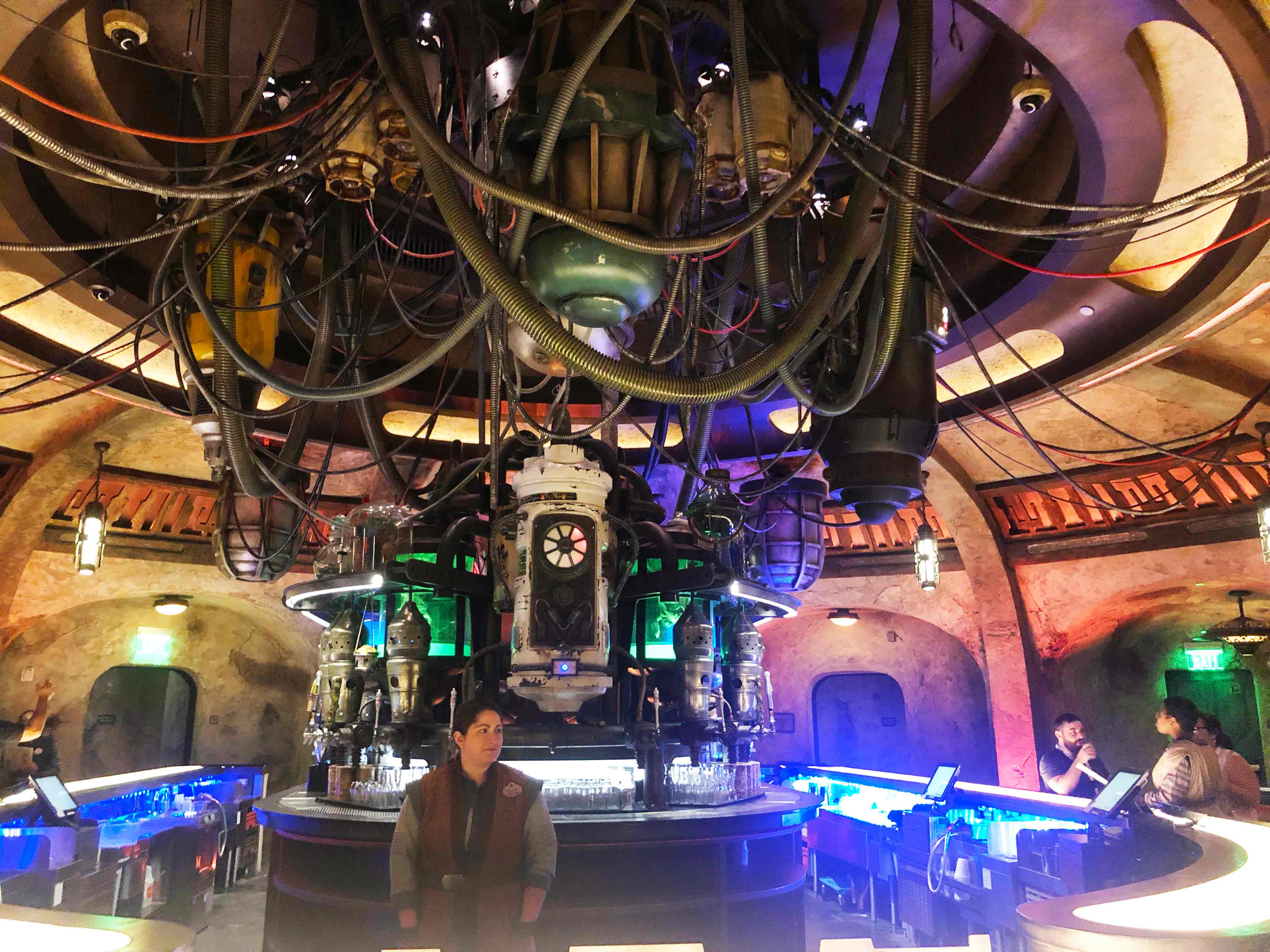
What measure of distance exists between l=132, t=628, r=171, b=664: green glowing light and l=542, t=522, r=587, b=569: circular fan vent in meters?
10.1

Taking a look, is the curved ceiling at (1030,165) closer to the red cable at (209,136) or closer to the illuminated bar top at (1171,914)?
the red cable at (209,136)

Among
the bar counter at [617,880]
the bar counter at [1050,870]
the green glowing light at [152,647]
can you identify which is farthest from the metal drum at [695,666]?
the green glowing light at [152,647]

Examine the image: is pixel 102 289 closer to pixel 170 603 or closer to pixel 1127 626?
pixel 170 603

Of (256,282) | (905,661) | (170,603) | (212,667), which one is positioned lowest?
(212,667)

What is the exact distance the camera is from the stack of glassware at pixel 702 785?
6.18m

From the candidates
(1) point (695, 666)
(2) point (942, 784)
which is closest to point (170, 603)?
(1) point (695, 666)

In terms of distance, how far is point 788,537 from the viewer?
8.41 m

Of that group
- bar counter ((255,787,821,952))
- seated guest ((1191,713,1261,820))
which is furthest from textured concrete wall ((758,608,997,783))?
bar counter ((255,787,821,952))

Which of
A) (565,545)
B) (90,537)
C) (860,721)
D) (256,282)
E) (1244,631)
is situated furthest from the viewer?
(860,721)

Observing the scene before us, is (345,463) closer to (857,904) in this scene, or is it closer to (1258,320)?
(857,904)

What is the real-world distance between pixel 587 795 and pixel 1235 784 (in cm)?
432

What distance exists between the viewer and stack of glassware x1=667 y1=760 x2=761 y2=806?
6.18m

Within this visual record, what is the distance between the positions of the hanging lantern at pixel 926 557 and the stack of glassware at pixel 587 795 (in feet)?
15.9

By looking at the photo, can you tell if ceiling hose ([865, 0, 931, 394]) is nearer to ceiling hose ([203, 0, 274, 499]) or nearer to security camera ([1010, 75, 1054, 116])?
security camera ([1010, 75, 1054, 116])
